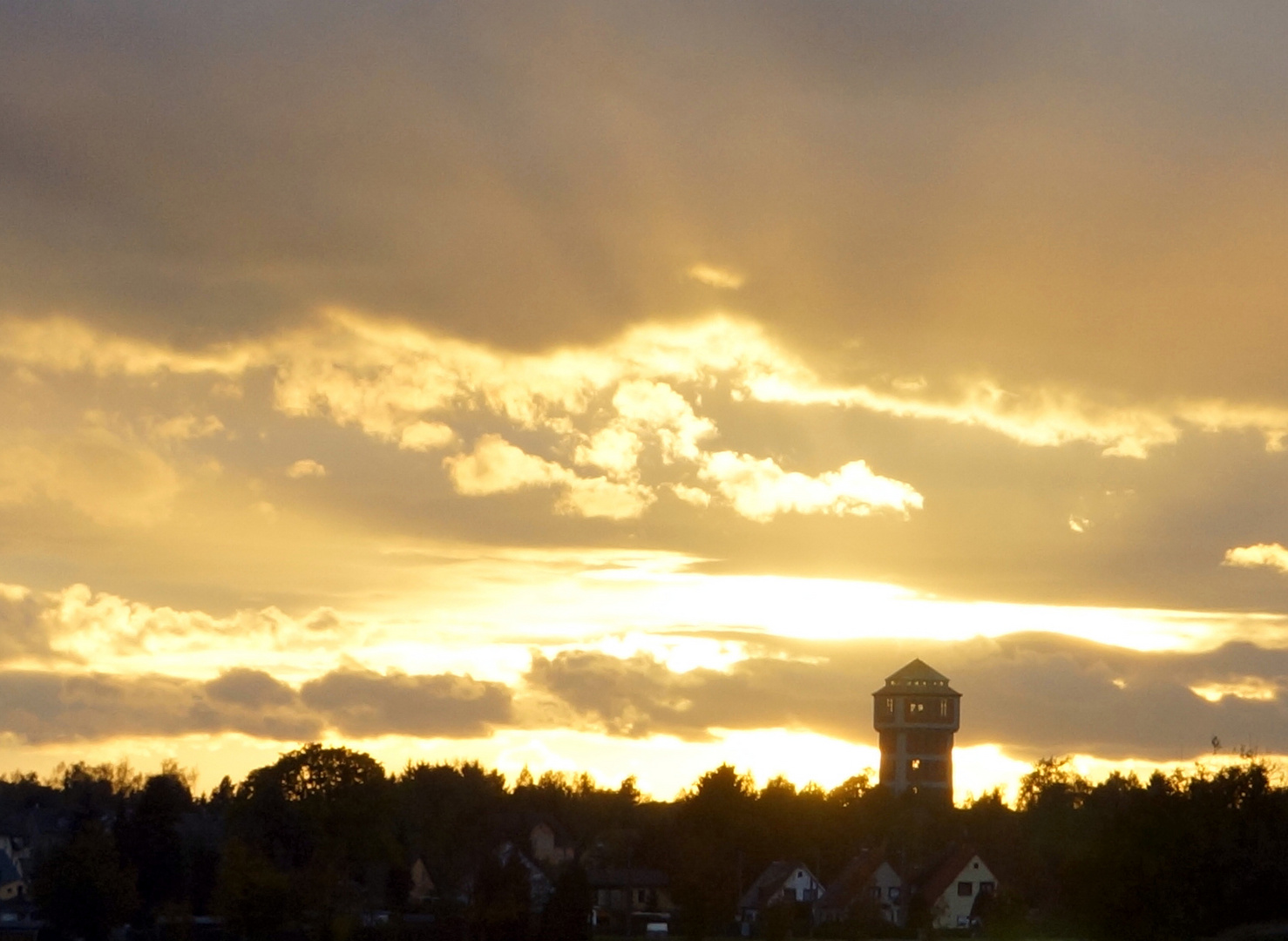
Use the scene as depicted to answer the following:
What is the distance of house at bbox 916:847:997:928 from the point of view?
5605 inches

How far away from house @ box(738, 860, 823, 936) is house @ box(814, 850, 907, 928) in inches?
57.8

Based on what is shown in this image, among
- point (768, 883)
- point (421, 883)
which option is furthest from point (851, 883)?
point (421, 883)

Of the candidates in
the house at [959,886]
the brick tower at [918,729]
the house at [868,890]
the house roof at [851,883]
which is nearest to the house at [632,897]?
the house at [868,890]

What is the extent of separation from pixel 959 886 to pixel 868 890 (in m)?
7.50

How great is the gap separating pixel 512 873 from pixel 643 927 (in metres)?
30.4

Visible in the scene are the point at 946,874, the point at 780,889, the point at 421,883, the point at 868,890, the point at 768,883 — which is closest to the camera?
the point at 946,874

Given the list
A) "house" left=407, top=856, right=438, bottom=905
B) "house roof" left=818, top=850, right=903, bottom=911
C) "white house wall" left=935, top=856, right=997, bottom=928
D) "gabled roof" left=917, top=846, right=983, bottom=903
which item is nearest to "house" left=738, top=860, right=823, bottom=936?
"house roof" left=818, top=850, right=903, bottom=911

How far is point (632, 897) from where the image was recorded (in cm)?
15150

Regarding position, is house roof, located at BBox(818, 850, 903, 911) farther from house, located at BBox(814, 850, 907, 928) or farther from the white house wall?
the white house wall

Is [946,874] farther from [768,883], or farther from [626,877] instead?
[626,877]

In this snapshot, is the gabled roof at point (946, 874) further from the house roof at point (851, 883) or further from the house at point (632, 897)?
the house at point (632, 897)

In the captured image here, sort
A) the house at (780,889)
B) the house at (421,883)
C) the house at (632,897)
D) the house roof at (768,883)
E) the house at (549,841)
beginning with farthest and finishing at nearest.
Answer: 1. the house at (549,841)
2. the house roof at (768,883)
3. the house at (780,889)
4. the house at (632,897)
5. the house at (421,883)

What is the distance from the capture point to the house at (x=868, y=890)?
471 feet

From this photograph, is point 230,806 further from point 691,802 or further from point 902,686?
point 902,686
